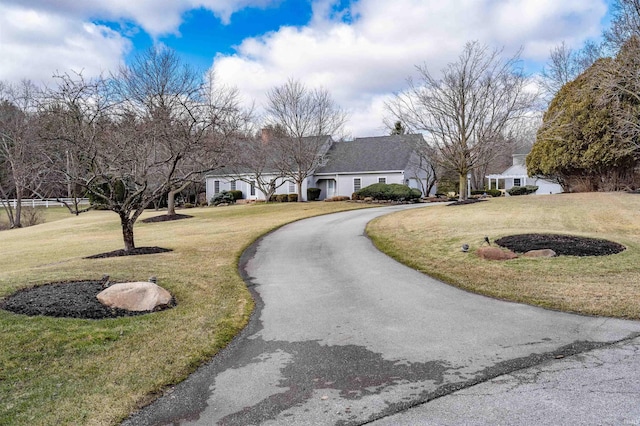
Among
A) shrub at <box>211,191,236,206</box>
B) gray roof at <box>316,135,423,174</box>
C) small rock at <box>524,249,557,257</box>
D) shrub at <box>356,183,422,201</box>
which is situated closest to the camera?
small rock at <box>524,249,557,257</box>

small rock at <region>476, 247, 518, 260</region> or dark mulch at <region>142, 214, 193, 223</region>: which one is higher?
dark mulch at <region>142, 214, 193, 223</region>

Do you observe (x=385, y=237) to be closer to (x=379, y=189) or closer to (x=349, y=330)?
(x=349, y=330)

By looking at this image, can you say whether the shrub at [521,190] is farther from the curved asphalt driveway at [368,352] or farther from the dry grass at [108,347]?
the dry grass at [108,347]

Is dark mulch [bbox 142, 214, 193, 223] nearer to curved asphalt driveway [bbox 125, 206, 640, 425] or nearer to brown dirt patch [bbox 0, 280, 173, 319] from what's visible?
brown dirt patch [bbox 0, 280, 173, 319]

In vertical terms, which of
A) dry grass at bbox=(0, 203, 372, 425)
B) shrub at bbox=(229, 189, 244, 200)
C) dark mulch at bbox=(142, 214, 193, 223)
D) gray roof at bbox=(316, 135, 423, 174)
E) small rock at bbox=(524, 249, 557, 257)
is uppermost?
gray roof at bbox=(316, 135, 423, 174)

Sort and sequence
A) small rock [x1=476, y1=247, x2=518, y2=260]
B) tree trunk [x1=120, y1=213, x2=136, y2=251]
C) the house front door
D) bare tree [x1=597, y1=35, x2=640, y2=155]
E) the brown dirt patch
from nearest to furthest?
1. the brown dirt patch
2. small rock [x1=476, y1=247, x2=518, y2=260]
3. tree trunk [x1=120, y1=213, x2=136, y2=251]
4. bare tree [x1=597, y1=35, x2=640, y2=155]
5. the house front door

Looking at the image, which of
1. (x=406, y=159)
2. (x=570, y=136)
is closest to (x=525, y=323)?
(x=570, y=136)

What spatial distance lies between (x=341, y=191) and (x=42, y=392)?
35.5m

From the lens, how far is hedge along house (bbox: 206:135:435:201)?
3750 cm

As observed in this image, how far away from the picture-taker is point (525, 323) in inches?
242

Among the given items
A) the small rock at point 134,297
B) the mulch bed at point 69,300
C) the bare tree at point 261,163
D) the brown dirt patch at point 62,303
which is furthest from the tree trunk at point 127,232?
the bare tree at point 261,163

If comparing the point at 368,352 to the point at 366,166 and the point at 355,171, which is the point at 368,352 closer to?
the point at 355,171

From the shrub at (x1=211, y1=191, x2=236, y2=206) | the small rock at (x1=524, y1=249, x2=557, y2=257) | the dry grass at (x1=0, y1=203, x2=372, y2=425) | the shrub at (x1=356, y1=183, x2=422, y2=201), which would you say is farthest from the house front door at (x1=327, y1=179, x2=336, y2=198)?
the dry grass at (x1=0, y1=203, x2=372, y2=425)

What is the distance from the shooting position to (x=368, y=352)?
17.0ft
